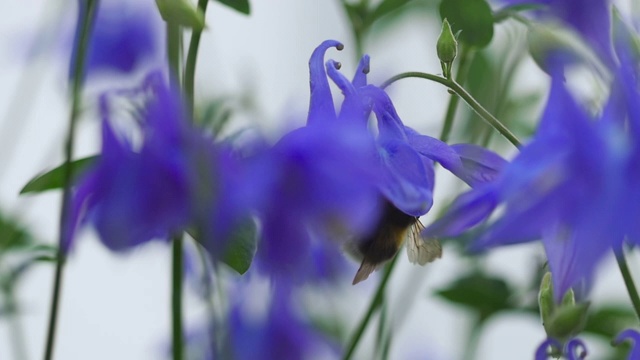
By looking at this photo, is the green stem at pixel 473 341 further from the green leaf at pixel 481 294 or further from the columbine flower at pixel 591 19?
the columbine flower at pixel 591 19

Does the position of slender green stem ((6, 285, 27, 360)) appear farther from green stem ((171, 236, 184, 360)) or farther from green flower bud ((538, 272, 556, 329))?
green flower bud ((538, 272, 556, 329))

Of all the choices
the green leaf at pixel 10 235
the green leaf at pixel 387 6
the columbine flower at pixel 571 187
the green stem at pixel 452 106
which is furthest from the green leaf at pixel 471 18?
the green leaf at pixel 10 235

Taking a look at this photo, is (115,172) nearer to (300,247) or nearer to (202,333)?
(300,247)

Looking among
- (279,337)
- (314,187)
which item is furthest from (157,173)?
(279,337)

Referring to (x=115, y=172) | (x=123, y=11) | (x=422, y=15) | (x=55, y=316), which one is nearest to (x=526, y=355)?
(x=422, y=15)

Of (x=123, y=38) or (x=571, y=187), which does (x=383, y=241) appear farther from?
(x=123, y=38)

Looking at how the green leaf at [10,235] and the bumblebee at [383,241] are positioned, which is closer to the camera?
the bumblebee at [383,241]

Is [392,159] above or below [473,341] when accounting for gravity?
above
